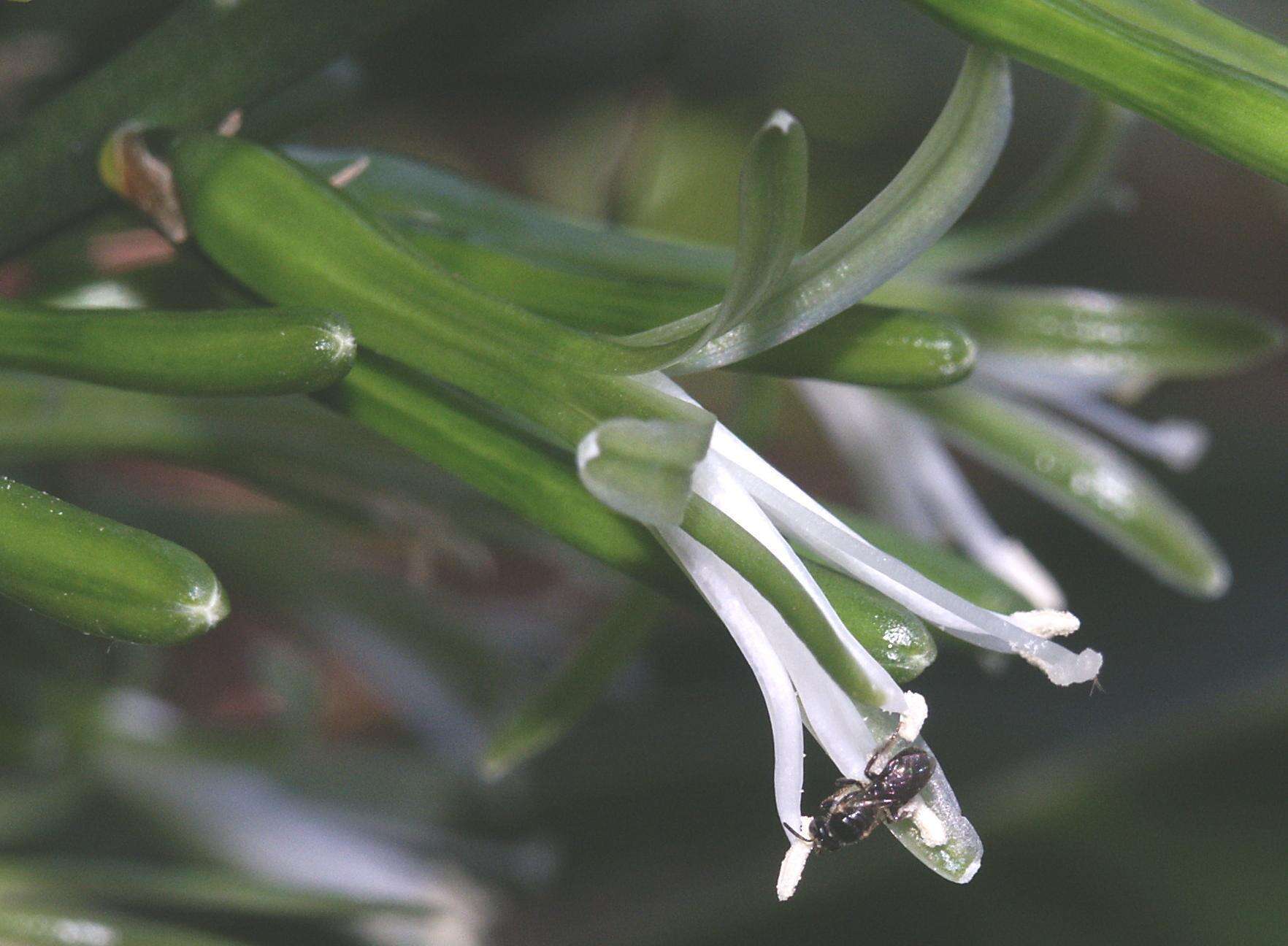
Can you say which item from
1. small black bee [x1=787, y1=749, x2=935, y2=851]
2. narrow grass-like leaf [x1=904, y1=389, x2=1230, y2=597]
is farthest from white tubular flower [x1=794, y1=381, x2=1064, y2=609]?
small black bee [x1=787, y1=749, x2=935, y2=851]

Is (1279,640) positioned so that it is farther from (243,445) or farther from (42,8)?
(42,8)

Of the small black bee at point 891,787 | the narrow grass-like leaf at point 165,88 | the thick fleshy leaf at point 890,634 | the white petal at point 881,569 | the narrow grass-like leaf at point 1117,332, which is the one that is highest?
the narrow grass-like leaf at point 1117,332

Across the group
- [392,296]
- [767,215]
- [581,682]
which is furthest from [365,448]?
[767,215]

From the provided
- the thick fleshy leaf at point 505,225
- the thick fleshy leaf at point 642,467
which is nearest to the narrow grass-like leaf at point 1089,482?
the thick fleshy leaf at point 505,225

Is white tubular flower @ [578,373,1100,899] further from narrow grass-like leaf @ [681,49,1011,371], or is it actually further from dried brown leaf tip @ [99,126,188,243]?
dried brown leaf tip @ [99,126,188,243]

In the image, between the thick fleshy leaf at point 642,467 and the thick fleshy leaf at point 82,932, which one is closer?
the thick fleshy leaf at point 642,467

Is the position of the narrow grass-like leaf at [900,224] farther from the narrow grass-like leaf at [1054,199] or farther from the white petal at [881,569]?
the narrow grass-like leaf at [1054,199]

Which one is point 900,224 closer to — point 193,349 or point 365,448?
point 193,349
